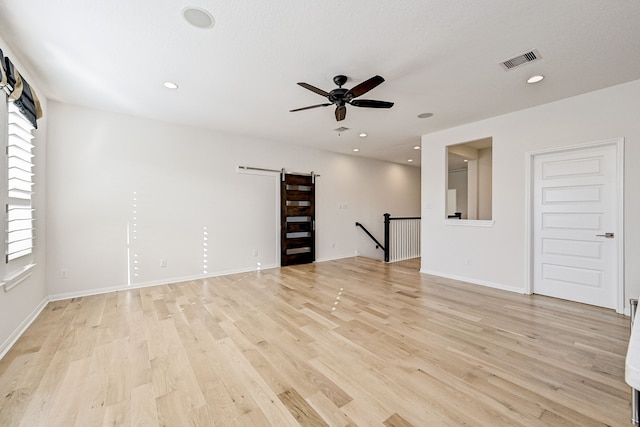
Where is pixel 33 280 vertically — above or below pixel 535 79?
below

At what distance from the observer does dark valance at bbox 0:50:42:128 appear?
6.86 feet

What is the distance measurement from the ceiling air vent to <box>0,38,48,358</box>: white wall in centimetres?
461

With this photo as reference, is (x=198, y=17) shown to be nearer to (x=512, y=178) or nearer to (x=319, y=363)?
(x=319, y=363)

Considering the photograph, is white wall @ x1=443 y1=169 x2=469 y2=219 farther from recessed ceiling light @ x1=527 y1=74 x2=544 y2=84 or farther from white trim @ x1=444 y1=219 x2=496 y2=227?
recessed ceiling light @ x1=527 y1=74 x2=544 y2=84

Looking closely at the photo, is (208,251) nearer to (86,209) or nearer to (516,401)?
(86,209)

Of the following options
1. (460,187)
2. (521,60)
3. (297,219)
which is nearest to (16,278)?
(297,219)

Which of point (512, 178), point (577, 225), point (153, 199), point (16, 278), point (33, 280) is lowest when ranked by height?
point (33, 280)

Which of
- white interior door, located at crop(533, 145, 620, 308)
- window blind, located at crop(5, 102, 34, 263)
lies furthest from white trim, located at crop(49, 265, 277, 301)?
white interior door, located at crop(533, 145, 620, 308)

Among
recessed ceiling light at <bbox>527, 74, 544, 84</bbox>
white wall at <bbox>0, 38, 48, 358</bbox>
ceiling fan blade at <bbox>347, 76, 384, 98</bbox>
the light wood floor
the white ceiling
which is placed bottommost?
the light wood floor

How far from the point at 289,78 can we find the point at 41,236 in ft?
12.2

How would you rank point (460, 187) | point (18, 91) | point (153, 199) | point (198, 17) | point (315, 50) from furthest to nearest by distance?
point (460, 187) < point (153, 199) < point (315, 50) < point (18, 91) < point (198, 17)

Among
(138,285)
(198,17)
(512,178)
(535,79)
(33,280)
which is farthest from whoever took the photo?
(138,285)

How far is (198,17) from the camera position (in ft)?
6.65

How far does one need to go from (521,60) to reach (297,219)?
177 inches
